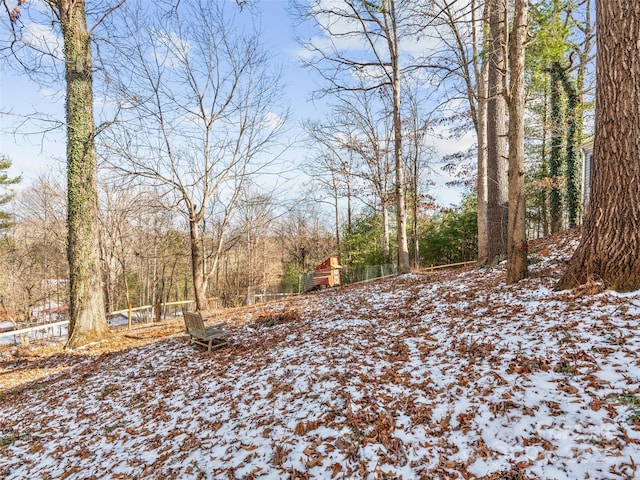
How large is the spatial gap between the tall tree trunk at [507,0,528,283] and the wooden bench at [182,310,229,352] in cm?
561

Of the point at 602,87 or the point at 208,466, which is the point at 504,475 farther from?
the point at 602,87

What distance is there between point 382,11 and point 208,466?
12523 millimetres

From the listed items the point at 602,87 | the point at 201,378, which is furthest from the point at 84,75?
the point at 602,87

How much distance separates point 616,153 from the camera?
3756mm

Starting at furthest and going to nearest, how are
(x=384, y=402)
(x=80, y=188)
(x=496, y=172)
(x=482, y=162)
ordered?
(x=482, y=162)
(x=496, y=172)
(x=80, y=188)
(x=384, y=402)

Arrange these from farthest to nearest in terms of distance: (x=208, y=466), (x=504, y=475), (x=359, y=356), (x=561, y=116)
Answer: (x=561, y=116) → (x=359, y=356) → (x=208, y=466) → (x=504, y=475)

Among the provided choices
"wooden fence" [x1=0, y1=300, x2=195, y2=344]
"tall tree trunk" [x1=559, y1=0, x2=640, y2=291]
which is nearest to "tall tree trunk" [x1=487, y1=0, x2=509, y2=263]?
"tall tree trunk" [x1=559, y1=0, x2=640, y2=291]

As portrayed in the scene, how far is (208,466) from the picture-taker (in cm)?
279

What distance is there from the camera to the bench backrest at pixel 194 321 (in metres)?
6.24

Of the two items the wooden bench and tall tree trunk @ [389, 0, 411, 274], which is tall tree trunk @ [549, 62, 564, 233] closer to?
tall tree trunk @ [389, 0, 411, 274]

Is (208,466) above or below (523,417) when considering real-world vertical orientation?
below

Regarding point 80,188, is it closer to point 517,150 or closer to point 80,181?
point 80,181

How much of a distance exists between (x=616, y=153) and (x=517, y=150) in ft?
5.01

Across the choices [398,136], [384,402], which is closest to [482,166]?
[398,136]
